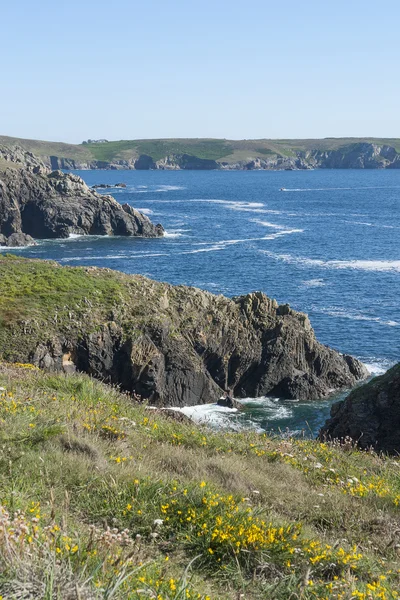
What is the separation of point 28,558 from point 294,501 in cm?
512

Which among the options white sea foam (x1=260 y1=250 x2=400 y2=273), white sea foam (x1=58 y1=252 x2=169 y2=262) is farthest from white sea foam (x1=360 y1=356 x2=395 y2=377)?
white sea foam (x1=58 y1=252 x2=169 y2=262)

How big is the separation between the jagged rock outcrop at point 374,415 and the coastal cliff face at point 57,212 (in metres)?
83.3

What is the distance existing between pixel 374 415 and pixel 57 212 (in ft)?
298

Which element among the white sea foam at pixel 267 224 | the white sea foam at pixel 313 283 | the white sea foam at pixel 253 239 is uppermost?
the white sea foam at pixel 267 224

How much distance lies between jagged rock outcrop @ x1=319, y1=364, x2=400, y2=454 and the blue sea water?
1.61 meters

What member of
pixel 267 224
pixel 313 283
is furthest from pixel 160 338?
pixel 267 224

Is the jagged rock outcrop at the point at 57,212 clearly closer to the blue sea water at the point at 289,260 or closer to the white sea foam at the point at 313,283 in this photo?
the blue sea water at the point at 289,260

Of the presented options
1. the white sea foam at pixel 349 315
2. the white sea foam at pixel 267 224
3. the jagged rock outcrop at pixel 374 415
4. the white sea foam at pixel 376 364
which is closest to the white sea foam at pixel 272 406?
the white sea foam at pixel 376 364

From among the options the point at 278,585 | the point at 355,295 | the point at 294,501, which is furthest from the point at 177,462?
the point at 355,295

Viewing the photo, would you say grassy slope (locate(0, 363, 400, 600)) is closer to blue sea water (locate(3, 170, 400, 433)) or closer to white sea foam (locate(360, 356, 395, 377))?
blue sea water (locate(3, 170, 400, 433))

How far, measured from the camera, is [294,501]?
31.8 feet

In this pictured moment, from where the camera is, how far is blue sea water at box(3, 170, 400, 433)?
49406 mm

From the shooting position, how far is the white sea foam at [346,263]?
79.1m

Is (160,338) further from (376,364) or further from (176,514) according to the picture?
(176,514)
